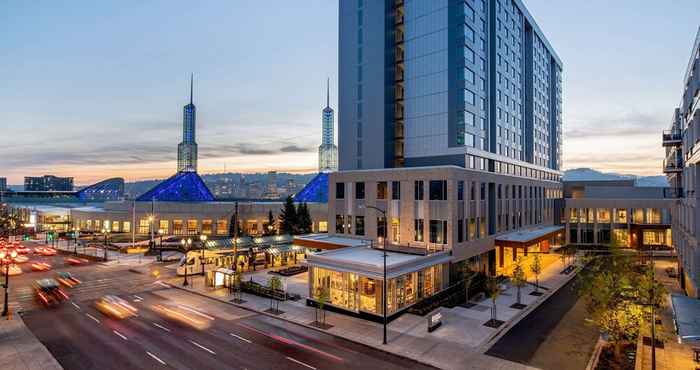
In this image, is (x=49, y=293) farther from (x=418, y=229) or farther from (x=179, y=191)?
(x=179, y=191)

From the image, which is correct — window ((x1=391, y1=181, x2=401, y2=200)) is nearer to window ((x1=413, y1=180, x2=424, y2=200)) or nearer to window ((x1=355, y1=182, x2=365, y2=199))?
window ((x1=413, y1=180, x2=424, y2=200))

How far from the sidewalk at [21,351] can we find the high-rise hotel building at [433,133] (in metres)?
32.1

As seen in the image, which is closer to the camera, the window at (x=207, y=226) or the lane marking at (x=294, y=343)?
the lane marking at (x=294, y=343)

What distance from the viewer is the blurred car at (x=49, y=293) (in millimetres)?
36969

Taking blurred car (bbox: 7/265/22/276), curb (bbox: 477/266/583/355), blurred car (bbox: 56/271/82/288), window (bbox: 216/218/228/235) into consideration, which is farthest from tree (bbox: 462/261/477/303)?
window (bbox: 216/218/228/235)

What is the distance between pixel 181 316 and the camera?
32.6 metres

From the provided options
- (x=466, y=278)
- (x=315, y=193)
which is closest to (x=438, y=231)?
(x=466, y=278)

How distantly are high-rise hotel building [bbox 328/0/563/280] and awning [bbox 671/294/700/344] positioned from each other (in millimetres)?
19324

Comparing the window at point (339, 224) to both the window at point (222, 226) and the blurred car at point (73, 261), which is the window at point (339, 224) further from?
the window at point (222, 226)

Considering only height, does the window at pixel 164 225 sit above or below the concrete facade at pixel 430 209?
below

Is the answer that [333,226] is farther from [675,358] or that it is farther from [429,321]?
[675,358]

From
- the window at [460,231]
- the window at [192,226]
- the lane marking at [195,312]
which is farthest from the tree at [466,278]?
the window at [192,226]

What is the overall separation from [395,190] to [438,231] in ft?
23.9

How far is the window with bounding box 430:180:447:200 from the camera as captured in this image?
42125 millimetres
